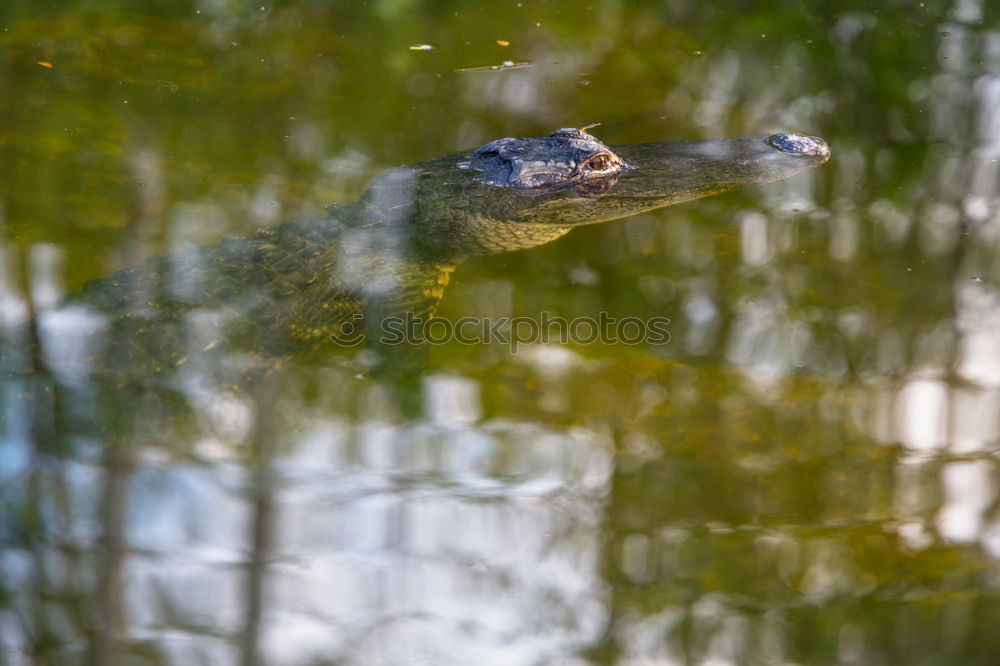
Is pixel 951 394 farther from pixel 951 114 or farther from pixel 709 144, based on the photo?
pixel 951 114

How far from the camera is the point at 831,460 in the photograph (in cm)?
218

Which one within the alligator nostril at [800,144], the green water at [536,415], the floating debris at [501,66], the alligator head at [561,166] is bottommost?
the green water at [536,415]

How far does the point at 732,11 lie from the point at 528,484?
11.1ft

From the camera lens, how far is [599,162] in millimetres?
3166

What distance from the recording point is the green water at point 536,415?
1.85 m

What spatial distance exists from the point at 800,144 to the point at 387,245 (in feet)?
5.54

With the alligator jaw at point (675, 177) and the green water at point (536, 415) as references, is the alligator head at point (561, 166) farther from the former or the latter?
the green water at point (536, 415)

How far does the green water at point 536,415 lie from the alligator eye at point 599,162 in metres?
0.32

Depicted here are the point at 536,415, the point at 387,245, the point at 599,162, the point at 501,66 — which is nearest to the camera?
the point at 536,415

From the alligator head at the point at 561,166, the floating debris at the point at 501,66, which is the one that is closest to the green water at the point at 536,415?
the floating debris at the point at 501,66

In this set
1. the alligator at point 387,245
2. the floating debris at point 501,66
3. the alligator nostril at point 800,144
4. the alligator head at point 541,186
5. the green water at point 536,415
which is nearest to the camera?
the green water at point 536,415

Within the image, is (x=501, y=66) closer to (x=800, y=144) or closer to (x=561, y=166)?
(x=561, y=166)

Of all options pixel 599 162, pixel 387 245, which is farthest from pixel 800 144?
pixel 387 245

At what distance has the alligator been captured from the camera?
2510 mm
